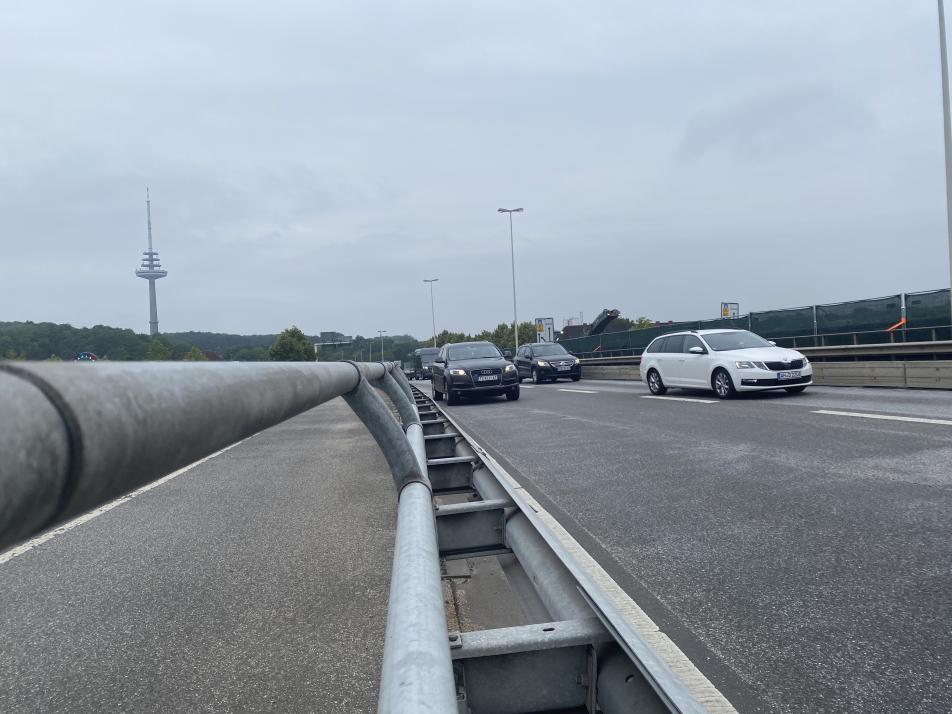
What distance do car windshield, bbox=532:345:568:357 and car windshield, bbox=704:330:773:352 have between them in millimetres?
13221

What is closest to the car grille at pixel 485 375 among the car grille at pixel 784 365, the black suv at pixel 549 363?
the car grille at pixel 784 365

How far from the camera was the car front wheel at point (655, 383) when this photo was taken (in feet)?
63.9

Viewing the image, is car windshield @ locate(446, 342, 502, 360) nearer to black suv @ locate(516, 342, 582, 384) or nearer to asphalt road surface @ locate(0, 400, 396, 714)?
black suv @ locate(516, 342, 582, 384)

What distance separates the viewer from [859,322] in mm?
22453

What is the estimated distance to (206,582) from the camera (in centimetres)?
468

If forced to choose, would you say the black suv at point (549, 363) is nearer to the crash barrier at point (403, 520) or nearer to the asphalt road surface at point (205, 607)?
the asphalt road surface at point (205, 607)

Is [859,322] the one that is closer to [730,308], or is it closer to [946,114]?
[946,114]

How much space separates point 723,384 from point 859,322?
8.24 meters

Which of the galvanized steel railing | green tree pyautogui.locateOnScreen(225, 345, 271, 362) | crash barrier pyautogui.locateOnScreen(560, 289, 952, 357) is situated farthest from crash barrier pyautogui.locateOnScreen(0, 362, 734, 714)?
crash barrier pyautogui.locateOnScreen(560, 289, 952, 357)

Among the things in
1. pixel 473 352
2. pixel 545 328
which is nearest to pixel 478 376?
pixel 473 352

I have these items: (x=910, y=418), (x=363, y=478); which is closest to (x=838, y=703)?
(x=363, y=478)

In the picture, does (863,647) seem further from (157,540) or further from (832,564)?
(157,540)

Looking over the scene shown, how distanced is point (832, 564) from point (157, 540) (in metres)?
4.65

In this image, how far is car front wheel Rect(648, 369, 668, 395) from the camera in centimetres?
1947
